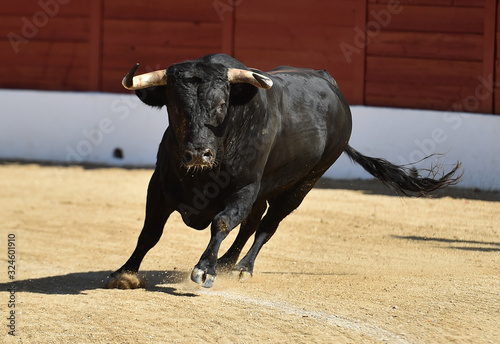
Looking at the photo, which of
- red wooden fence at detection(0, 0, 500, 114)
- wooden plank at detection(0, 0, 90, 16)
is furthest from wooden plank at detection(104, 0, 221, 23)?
wooden plank at detection(0, 0, 90, 16)

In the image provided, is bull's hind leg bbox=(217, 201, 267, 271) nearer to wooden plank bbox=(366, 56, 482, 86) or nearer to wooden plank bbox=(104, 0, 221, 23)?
wooden plank bbox=(366, 56, 482, 86)

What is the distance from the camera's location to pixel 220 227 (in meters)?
5.06

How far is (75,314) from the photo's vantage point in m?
4.59

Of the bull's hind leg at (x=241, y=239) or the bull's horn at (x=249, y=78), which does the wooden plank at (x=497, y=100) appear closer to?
the bull's hind leg at (x=241, y=239)

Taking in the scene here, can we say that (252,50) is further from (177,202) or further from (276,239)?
(177,202)

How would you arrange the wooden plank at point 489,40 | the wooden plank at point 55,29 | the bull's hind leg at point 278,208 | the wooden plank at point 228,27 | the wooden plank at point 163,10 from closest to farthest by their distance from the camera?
1. the bull's hind leg at point 278,208
2. the wooden plank at point 489,40
3. the wooden plank at point 228,27
4. the wooden plank at point 163,10
5. the wooden plank at point 55,29

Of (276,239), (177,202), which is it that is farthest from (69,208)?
(177,202)

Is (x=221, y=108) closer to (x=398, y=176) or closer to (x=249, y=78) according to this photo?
(x=249, y=78)

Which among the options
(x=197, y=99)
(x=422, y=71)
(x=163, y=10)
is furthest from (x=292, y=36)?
(x=197, y=99)

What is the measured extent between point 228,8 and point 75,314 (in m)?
7.62

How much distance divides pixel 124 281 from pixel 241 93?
129 centimetres

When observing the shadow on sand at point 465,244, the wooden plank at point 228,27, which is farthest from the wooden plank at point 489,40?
the shadow on sand at point 465,244

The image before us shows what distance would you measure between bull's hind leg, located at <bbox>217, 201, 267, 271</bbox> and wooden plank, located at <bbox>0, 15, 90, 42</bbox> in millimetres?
6756

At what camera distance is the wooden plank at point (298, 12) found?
36.6 feet
